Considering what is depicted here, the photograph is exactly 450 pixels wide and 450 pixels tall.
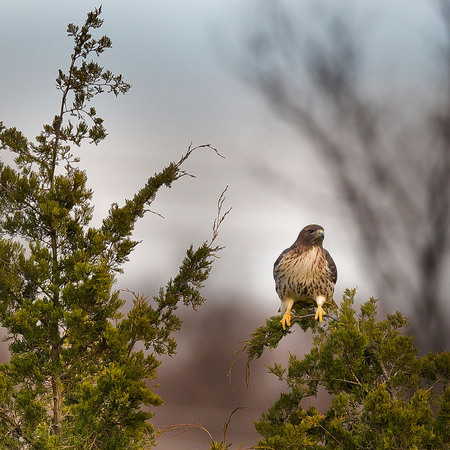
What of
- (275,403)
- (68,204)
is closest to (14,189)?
(68,204)

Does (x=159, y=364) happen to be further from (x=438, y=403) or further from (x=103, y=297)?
(x=438, y=403)

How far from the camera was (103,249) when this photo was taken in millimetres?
4883

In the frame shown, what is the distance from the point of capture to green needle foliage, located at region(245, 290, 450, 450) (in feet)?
11.8

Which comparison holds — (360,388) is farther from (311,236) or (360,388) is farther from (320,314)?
(311,236)

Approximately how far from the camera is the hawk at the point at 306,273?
464cm

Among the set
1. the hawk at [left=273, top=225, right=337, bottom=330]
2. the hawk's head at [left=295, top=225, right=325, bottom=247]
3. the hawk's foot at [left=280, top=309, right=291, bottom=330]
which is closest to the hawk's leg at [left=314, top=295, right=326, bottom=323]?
the hawk at [left=273, top=225, right=337, bottom=330]

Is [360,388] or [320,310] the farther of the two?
[320,310]

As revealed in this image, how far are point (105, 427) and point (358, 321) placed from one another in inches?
80.5

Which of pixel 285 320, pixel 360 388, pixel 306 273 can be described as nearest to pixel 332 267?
pixel 306 273

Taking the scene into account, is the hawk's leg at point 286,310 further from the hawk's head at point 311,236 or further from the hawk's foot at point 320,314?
the hawk's head at point 311,236

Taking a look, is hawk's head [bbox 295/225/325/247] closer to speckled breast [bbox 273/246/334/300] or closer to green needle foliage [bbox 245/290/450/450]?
speckled breast [bbox 273/246/334/300]

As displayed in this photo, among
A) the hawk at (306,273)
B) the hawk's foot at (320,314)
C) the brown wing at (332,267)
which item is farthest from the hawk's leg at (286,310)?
the brown wing at (332,267)

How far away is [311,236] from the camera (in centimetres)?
470

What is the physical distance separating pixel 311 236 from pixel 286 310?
2.04ft
